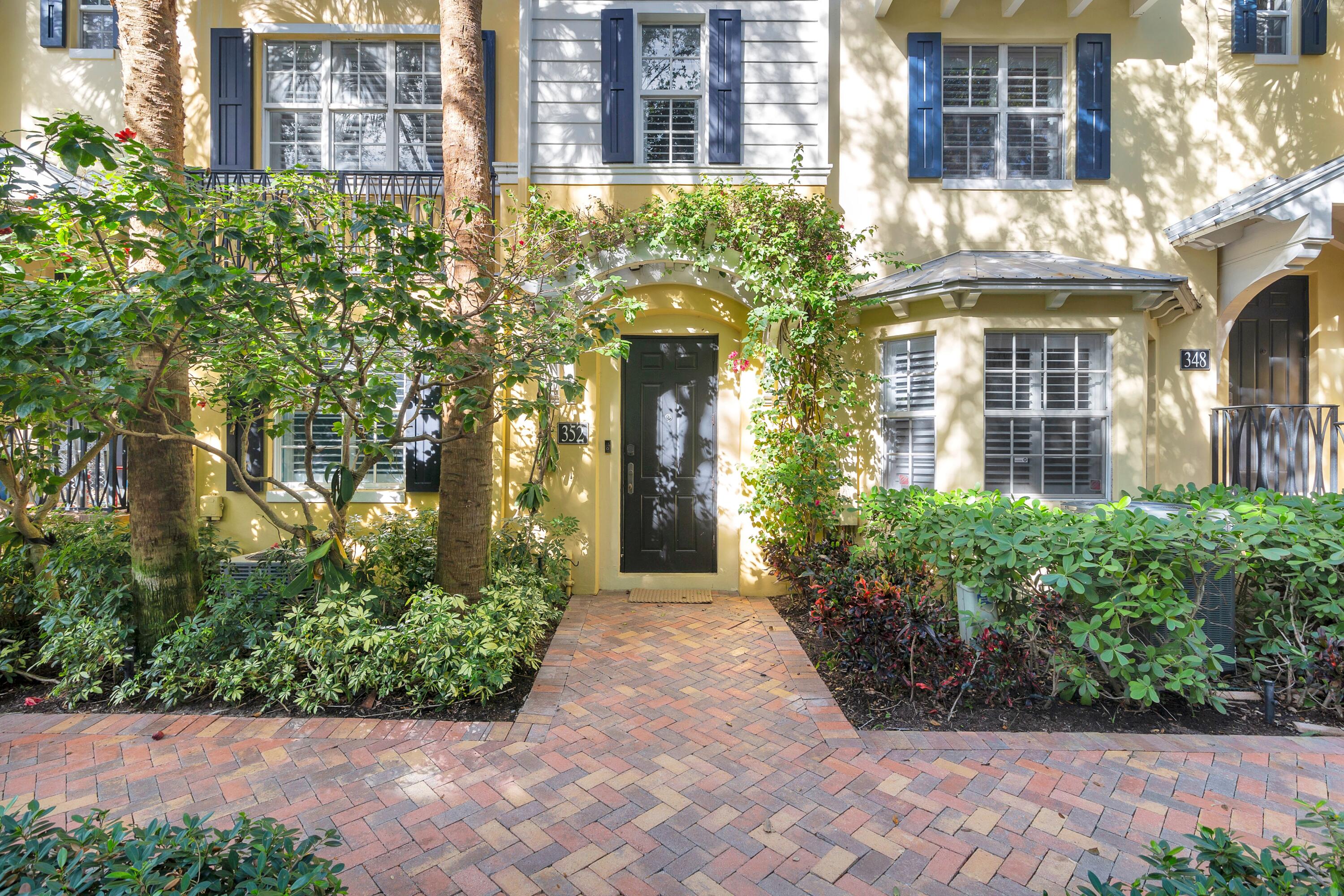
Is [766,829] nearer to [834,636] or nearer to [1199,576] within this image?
[834,636]

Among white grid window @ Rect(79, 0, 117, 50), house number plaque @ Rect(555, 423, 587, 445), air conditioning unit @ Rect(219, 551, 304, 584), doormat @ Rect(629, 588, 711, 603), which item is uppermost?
white grid window @ Rect(79, 0, 117, 50)

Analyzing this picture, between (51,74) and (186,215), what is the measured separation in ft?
19.9

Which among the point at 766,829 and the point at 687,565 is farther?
the point at 687,565

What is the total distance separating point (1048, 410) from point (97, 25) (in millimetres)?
10237

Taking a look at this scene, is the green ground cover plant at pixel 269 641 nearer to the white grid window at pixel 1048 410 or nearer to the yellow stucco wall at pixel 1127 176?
the yellow stucco wall at pixel 1127 176

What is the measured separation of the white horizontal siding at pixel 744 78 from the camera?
6.10m

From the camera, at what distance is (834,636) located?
443 cm

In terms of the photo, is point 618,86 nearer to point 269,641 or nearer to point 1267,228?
point 269,641

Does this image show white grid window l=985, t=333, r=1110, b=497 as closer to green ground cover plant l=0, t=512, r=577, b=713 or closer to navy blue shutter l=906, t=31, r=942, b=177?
navy blue shutter l=906, t=31, r=942, b=177

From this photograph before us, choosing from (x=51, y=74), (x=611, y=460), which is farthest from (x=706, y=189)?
(x=51, y=74)

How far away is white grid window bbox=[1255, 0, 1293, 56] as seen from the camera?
6246mm

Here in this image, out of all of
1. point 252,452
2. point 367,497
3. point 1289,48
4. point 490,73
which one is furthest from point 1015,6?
point 252,452

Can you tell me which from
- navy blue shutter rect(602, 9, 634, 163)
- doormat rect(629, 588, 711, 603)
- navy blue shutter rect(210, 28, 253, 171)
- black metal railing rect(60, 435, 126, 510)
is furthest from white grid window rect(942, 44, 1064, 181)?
black metal railing rect(60, 435, 126, 510)

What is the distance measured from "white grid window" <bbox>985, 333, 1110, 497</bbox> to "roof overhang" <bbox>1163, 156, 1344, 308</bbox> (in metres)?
1.49
